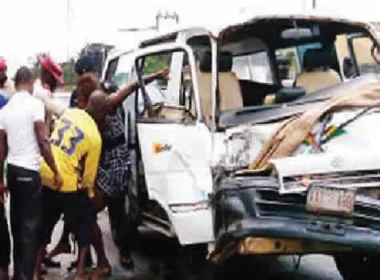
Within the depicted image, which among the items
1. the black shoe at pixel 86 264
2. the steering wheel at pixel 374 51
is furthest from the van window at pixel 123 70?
the steering wheel at pixel 374 51

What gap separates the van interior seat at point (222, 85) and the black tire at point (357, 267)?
1.47 m

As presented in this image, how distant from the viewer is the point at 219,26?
609cm

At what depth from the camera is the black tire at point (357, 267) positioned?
6.39m

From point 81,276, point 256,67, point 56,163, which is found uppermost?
point 256,67

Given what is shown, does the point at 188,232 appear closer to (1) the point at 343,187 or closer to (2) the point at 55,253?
(1) the point at 343,187

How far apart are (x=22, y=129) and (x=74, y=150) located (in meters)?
0.50

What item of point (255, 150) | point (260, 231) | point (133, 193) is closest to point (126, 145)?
point (133, 193)

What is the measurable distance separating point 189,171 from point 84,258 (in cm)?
149

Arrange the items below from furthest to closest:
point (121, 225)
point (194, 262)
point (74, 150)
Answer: point (121, 225)
point (74, 150)
point (194, 262)

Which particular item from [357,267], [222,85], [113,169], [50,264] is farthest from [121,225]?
[357,267]

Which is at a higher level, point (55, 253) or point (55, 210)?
point (55, 210)

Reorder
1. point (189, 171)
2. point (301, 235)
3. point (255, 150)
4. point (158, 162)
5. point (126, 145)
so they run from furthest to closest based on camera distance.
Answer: point (126, 145)
point (158, 162)
point (189, 171)
point (255, 150)
point (301, 235)

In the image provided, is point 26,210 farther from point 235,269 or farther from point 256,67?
point 256,67

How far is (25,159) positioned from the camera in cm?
609
